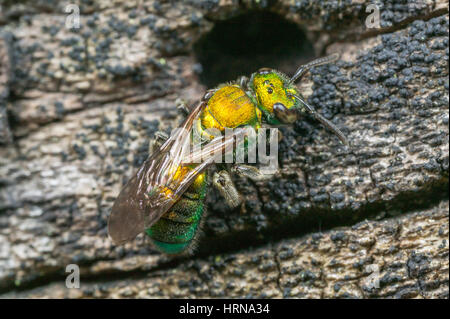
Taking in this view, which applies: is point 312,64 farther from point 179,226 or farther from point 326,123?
point 179,226

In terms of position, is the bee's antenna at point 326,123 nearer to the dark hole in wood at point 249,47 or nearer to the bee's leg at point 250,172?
the bee's leg at point 250,172

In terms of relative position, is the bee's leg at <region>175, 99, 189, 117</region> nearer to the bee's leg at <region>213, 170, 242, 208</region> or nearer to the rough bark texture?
the rough bark texture

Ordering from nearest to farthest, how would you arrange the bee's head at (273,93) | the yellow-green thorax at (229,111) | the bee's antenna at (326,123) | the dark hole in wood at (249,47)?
the bee's antenna at (326,123) → the bee's head at (273,93) → the yellow-green thorax at (229,111) → the dark hole in wood at (249,47)

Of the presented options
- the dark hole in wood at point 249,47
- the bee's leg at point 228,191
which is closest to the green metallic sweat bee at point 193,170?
the bee's leg at point 228,191

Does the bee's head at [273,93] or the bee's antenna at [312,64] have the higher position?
the bee's antenna at [312,64]

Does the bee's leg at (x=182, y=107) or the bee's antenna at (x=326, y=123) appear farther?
the bee's leg at (x=182, y=107)
